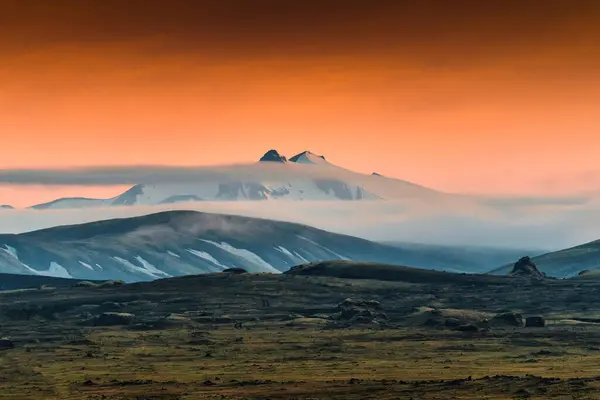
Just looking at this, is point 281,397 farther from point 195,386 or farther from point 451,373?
point 451,373

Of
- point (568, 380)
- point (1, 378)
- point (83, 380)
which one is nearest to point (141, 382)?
point (83, 380)

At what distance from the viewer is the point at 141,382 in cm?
18725

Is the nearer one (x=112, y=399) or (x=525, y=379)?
(x=112, y=399)

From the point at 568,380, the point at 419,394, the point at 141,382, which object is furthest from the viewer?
the point at 141,382

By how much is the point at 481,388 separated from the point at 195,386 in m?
37.0

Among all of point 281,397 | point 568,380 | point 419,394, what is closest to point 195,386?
point 281,397

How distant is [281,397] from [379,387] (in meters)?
14.4

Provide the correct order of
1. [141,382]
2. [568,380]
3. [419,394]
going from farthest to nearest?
[141,382], [568,380], [419,394]

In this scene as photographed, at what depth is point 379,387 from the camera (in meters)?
171

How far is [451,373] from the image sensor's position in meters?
195

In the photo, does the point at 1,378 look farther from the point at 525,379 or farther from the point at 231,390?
the point at 525,379

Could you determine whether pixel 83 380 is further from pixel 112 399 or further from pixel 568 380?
pixel 568 380

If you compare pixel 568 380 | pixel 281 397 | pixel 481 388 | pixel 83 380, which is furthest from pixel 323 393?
pixel 83 380

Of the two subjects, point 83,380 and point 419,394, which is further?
point 83,380
